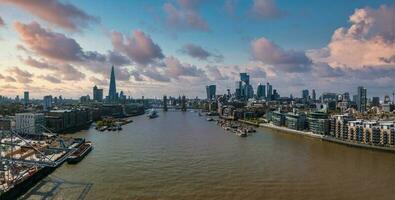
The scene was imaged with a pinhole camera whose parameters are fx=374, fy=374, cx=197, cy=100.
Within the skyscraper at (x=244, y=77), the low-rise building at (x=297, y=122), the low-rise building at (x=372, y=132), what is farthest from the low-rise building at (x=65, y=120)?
the skyscraper at (x=244, y=77)

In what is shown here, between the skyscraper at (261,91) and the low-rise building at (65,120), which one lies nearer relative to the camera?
the low-rise building at (65,120)

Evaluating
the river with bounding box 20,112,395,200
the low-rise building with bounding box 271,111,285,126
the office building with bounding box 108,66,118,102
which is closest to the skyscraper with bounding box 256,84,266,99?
the office building with bounding box 108,66,118,102

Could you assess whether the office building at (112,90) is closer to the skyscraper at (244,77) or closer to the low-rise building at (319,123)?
the skyscraper at (244,77)

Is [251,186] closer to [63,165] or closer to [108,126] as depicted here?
[63,165]

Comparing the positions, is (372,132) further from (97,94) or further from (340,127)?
(97,94)

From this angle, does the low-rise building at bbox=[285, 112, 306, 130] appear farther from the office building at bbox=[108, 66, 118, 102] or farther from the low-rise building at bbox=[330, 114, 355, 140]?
the office building at bbox=[108, 66, 118, 102]

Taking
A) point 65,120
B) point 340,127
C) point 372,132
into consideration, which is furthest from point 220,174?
point 65,120
